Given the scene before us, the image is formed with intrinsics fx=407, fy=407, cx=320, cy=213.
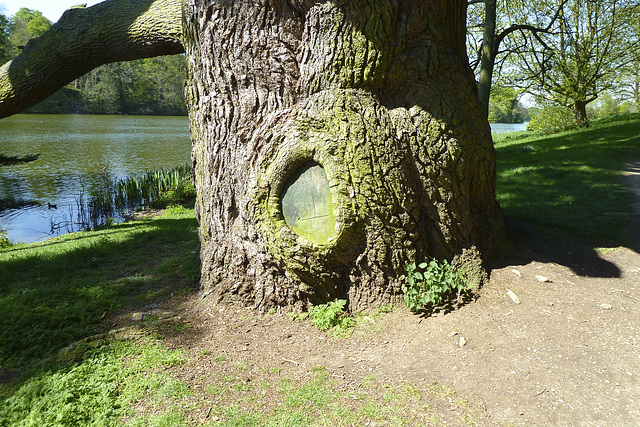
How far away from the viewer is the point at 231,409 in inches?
111

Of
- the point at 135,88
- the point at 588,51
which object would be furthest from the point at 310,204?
the point at 135,88

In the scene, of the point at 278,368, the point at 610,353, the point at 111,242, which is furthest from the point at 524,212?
the point at 111,242

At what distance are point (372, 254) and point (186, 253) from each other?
11.0 ft

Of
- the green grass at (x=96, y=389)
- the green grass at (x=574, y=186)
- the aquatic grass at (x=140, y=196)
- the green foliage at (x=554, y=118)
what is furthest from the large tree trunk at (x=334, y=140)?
the green foliage at (x=554, y=118)

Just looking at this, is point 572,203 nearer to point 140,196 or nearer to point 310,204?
point 310,204

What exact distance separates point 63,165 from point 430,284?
20.8 meters

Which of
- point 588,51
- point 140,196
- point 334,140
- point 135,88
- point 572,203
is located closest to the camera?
point 334,140

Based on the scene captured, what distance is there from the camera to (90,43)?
4805 mm

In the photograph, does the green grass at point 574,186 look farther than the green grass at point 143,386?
Yes

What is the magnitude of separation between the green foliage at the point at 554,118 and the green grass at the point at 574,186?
794 cm

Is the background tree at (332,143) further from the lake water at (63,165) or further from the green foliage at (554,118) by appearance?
the green foliage at (554,118)

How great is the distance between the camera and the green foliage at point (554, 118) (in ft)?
69.4

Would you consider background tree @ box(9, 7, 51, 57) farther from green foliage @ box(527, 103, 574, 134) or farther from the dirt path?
the dirt path

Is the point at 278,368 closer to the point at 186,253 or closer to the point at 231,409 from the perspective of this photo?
the point at 231,409
